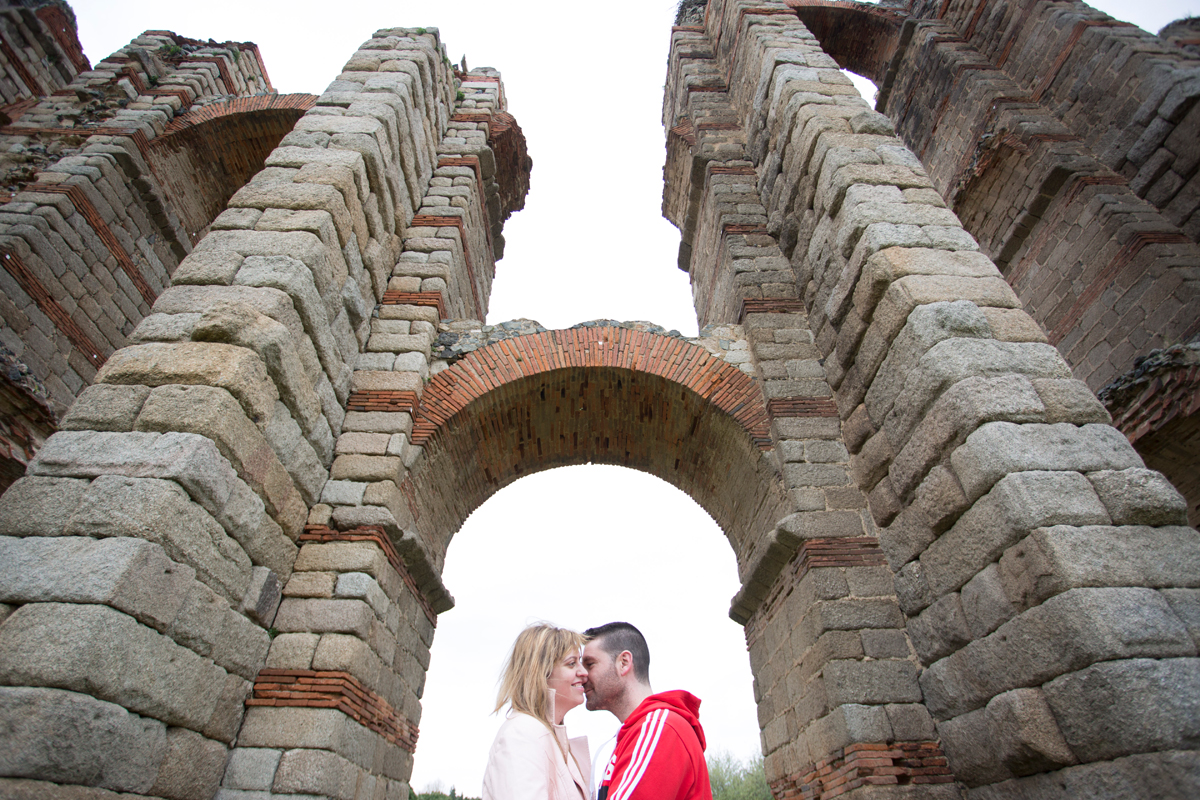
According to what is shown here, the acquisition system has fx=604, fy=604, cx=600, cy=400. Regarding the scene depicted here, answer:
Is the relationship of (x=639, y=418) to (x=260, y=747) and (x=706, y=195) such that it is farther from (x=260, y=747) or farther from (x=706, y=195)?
(x=260, y=747)

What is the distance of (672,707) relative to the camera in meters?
2.19

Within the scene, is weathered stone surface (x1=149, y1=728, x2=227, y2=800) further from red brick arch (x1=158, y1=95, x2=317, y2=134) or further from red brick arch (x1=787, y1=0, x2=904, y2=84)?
red brick arch (x1=787, y1=0, x2=904, y2=84)

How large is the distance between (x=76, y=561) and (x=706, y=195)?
708 cm

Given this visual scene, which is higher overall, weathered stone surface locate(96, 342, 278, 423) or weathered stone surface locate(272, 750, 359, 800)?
weathered stone surface locate(96, 342, 278, 423)

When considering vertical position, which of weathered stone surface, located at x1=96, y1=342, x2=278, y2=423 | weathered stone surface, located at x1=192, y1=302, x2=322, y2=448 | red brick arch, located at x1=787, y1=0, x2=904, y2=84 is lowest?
weathered stone surface, located at x1=96, y1=342, x2=278, y2=423

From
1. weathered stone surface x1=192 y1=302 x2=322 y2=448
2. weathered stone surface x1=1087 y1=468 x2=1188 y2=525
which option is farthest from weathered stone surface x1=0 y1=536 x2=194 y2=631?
weathered stone surface x1=1087 y1=468 x2=1188 y2=525

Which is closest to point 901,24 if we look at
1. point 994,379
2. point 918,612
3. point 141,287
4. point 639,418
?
point 639,418

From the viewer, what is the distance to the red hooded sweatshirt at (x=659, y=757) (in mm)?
1937

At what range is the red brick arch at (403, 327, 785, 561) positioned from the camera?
511 centimetres

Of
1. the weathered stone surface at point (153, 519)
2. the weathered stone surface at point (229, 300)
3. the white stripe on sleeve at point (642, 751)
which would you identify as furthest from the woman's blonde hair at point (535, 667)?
the weathered stone surface at point (229, 300)

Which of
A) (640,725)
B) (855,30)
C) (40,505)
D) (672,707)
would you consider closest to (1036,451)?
(672,707)

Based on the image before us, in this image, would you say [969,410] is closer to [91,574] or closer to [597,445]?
[597,445]

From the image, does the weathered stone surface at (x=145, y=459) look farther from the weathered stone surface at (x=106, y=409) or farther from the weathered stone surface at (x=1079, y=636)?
the weathered stone surface at (x=1079, y=636)

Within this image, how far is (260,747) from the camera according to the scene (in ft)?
10.7
